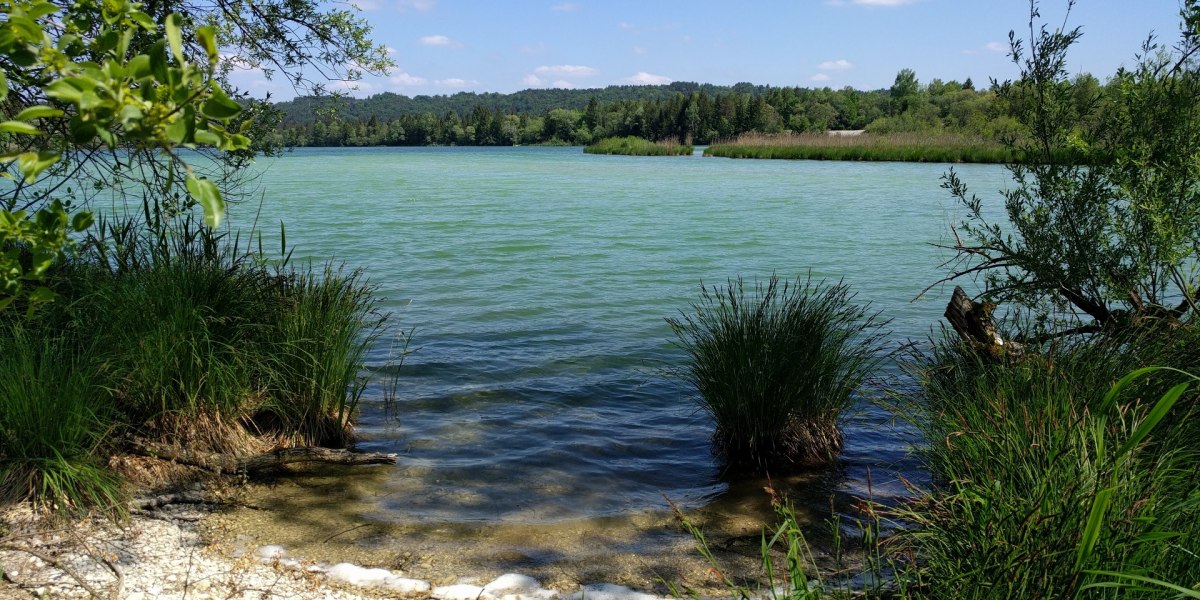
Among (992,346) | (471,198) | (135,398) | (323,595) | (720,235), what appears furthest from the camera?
(471,198)

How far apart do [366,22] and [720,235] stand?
13662 millimetres

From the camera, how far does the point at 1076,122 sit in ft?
20.4

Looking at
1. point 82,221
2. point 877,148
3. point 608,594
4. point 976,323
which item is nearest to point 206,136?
point 82,221

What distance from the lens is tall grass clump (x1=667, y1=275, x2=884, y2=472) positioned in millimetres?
5723

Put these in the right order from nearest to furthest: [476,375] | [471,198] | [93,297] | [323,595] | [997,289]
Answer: [323,595], [93,297], [997,289], [476,375], [471,198]

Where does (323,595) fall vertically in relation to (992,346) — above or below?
below

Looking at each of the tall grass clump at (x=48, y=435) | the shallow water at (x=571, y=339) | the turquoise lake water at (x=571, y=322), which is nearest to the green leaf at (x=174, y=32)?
the tall grass clump at (x=48, y=435)

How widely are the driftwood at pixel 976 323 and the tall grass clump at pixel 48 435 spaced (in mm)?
5217

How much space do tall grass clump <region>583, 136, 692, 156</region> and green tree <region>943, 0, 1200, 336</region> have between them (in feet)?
255

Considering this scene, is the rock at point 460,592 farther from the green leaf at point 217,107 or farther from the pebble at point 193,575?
the green leaf at point 217,107

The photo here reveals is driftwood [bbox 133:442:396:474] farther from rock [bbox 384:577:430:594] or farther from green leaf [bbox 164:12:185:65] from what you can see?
green leaf [bbox 164:12:185:65]

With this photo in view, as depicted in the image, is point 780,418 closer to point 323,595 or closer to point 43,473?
point 323,595

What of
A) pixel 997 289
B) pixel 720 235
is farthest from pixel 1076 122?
pixel 720 235

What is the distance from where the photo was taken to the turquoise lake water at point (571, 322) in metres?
5.68
